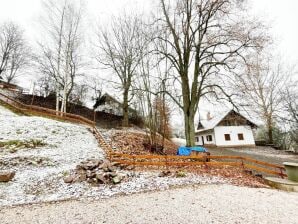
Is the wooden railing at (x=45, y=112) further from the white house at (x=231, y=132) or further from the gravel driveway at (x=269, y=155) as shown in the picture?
the white house at (x=231, y=132)

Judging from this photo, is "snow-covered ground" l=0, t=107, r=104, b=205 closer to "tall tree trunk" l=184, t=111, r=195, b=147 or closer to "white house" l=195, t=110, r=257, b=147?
"tall tree trunk" l=184, t=111, r=195, b=147

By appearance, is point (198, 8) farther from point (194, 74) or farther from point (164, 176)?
point (164, 176)

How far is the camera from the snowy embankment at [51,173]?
4.68 metres

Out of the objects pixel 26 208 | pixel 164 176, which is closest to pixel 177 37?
pixel 164 176

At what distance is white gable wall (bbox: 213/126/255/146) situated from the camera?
82.9 feet

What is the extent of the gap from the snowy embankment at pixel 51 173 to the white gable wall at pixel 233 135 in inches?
836

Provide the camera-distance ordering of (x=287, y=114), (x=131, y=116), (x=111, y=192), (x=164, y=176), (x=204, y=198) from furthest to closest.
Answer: (x=131, y=116) < (x=287, y=114) < (x=164, y=176) < (x=111, y=192) < (x=204, y=198)

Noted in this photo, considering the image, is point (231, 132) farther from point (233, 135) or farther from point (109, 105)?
point (109, 105)

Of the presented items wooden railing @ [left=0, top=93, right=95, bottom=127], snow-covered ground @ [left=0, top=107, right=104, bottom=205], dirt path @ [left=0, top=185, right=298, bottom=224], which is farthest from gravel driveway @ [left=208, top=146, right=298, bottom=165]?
wooden railing @ [left=0, top=93, right=95, bottom=127]

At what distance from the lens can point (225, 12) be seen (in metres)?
9.87

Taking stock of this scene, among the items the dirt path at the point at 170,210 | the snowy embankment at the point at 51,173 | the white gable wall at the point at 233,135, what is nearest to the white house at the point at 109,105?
the white gable wall at the point at 233,135

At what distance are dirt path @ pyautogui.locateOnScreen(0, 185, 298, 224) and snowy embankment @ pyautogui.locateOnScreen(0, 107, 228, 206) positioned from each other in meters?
0.51

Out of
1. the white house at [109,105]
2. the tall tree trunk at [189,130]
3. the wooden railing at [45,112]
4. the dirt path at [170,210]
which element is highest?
the white house at [109,105]

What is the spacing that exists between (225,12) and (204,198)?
34.9 ft
